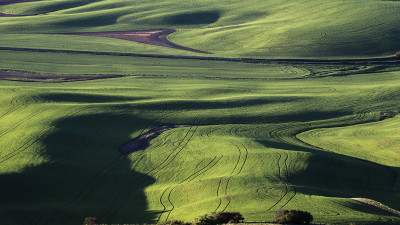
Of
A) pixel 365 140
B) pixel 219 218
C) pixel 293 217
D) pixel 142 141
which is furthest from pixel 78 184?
pixel 365 140

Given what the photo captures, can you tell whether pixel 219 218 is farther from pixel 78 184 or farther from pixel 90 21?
pixel 90 21

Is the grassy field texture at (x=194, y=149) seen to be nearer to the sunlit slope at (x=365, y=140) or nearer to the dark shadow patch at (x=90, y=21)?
the sunlit slope at (x=365, y=140)

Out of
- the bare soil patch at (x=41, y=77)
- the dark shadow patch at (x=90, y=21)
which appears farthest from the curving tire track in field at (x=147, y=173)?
the dark shadow patch at (x=90, y=21)

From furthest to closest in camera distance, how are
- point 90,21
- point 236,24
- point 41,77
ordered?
point 90,21, point 236,24, point 41,77

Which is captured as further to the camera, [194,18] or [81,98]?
[194,18]

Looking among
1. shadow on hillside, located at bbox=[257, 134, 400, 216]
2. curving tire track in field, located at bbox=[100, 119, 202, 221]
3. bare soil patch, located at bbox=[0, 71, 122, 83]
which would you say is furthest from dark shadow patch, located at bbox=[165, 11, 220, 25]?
shadow on hillside, located at bbox=[257, 134, 400, 216]

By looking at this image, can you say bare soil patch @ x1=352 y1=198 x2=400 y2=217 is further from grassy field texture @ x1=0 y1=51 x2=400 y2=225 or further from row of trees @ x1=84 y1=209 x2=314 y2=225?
row of trees @ x1=84 y1=209 x2=314 y2=225
